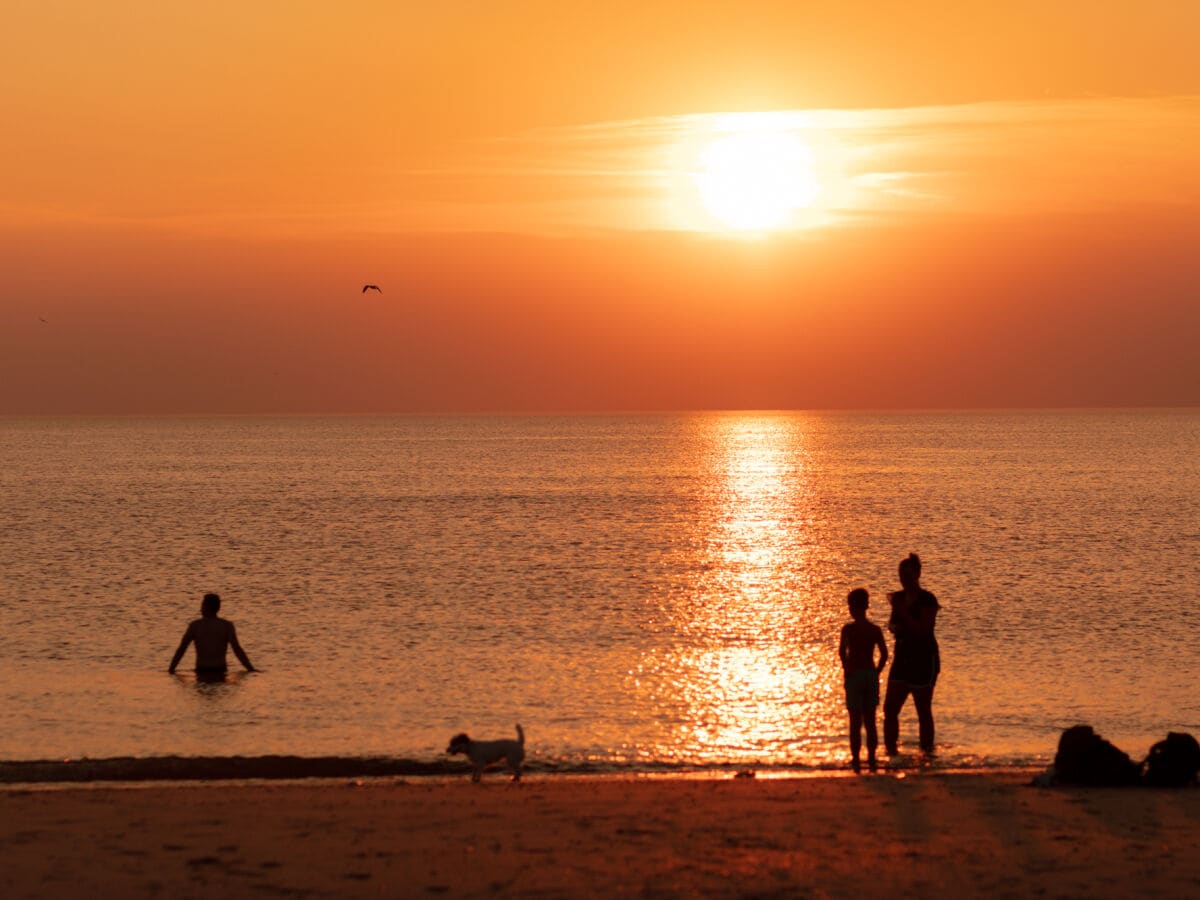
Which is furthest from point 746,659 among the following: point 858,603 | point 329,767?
point 858,603

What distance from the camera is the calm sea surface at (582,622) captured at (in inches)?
812

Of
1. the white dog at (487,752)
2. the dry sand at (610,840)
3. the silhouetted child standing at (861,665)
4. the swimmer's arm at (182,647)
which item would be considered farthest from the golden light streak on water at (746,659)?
the swimmer's arm at (182,647)

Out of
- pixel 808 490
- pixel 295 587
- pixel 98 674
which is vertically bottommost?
pixel 98 674

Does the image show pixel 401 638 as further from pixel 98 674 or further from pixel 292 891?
pixel 292 891

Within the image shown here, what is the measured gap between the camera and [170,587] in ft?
145

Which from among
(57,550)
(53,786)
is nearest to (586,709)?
(53,786)

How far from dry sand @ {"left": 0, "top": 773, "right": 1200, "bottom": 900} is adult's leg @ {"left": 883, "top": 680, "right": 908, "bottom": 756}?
1808 millimetres

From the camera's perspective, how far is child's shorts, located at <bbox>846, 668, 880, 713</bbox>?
53.3 ft

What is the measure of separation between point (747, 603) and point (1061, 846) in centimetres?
2811

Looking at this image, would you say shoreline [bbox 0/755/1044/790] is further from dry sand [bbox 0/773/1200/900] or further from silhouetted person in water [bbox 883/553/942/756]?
dry sand [bbox 0/773/1200/900]

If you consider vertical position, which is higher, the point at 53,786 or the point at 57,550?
the point at 57,550

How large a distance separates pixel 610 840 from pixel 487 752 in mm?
4081

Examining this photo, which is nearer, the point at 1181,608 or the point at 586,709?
the point at 586,709

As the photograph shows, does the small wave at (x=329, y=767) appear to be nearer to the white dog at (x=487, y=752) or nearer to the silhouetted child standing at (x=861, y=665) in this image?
the silhouetted child standing at (x=861, y=665)
